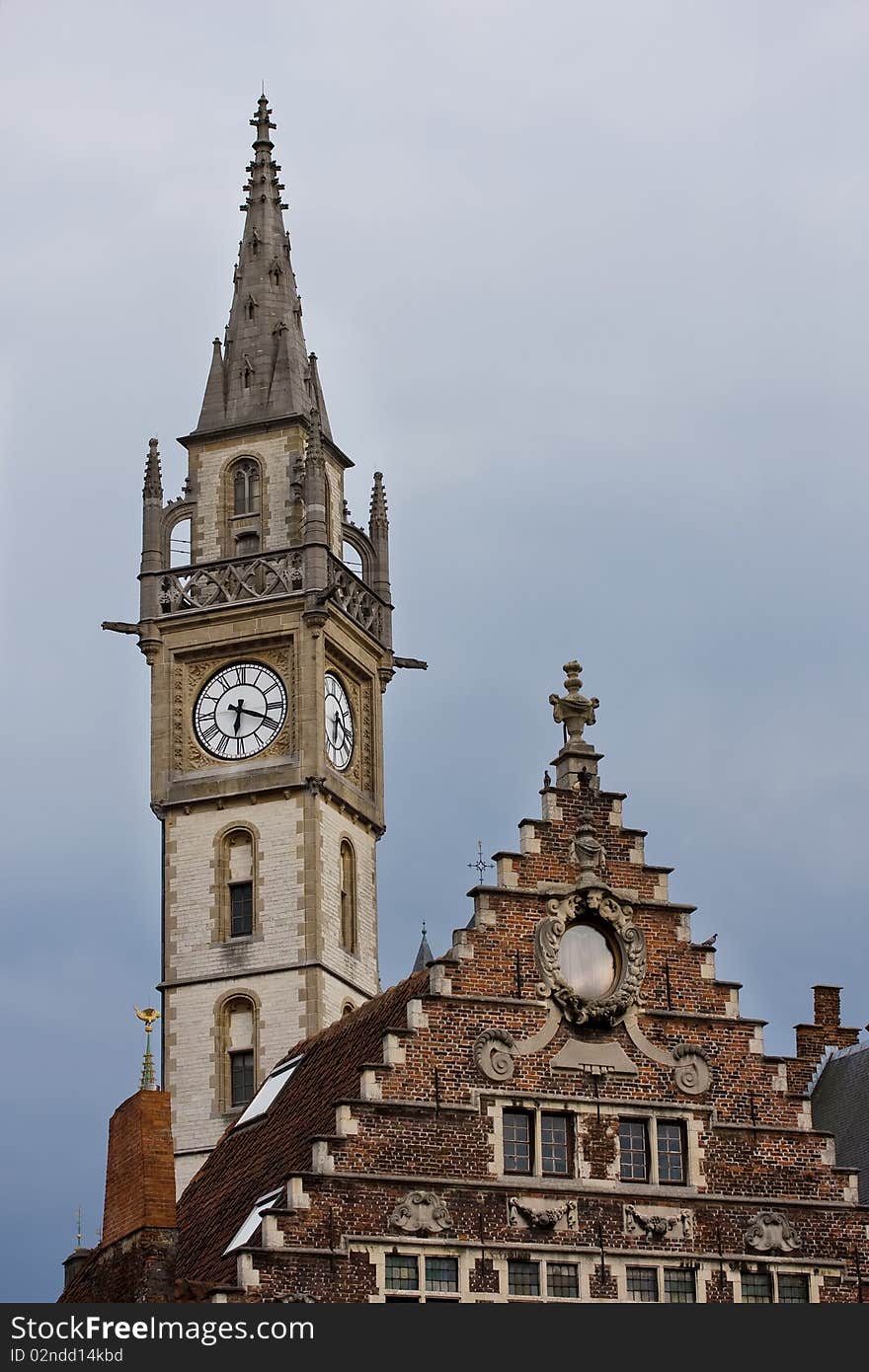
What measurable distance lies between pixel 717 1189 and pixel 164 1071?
Result: 34.7 m

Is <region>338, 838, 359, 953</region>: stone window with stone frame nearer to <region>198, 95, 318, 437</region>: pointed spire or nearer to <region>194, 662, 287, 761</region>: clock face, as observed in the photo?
<region>194, 662, 287, 761</region>: clock face

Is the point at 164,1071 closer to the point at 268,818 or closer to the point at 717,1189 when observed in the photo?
the point at 268,818

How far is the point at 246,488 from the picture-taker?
280 feet

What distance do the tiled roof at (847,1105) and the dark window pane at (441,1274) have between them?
1112cm

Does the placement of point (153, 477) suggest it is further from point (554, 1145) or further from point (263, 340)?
point (554, 1145)

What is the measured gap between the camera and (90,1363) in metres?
38.1

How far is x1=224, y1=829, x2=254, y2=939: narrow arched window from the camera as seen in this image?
8075 centimetres

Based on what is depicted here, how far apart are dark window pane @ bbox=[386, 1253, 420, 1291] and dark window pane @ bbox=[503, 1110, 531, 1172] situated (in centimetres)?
206

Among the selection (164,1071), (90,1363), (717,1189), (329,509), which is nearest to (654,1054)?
(717,1189)

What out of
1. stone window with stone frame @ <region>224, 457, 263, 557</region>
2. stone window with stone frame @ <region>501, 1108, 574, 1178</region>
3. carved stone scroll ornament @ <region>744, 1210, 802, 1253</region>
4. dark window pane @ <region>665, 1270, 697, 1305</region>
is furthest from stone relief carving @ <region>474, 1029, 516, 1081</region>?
stone window with stone frame @ <region>224, 457, 263, 557</region>

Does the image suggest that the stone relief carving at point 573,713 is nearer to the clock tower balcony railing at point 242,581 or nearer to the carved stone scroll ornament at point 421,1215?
the carved stone scroll ornament at point 421,1215

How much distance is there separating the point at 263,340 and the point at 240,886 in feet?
49.5

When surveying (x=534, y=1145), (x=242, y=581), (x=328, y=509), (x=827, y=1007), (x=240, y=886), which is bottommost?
(x=534, y=1145)

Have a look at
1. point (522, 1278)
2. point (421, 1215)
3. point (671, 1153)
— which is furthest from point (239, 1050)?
point (421, 1215)
